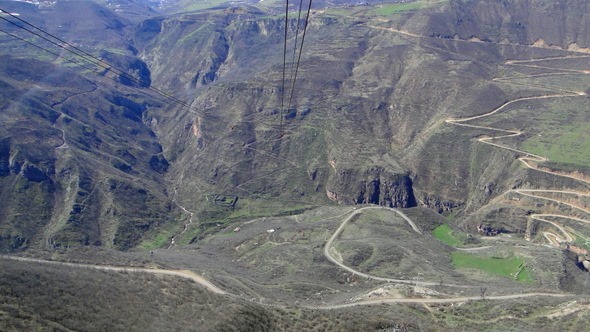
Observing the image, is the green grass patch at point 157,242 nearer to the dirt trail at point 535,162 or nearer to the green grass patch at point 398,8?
the dirt trail at point 535,162

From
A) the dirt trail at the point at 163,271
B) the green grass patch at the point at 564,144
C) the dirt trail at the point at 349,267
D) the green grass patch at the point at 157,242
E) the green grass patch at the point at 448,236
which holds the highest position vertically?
the green grass patch at the point at 564,144

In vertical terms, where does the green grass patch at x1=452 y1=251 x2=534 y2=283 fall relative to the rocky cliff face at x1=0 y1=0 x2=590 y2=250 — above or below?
below

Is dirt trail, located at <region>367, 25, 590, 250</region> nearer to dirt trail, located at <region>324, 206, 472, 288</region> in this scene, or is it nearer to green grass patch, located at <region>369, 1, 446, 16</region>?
green grass patch, located at <region>369, 1, 446, 16</region>

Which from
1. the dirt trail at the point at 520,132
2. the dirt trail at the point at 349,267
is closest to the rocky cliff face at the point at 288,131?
the dirt trail at the point at 520,132

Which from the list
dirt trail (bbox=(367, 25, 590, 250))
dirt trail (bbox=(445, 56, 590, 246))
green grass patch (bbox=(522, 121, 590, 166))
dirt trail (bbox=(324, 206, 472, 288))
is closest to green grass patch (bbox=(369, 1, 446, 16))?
dirt trail (bbox=(367, 25, 590, 250))

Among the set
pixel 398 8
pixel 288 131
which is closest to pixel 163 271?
pixel 288 131

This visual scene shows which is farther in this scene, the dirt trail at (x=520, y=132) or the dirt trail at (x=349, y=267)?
the dirt trail at (x=520, y=132)
